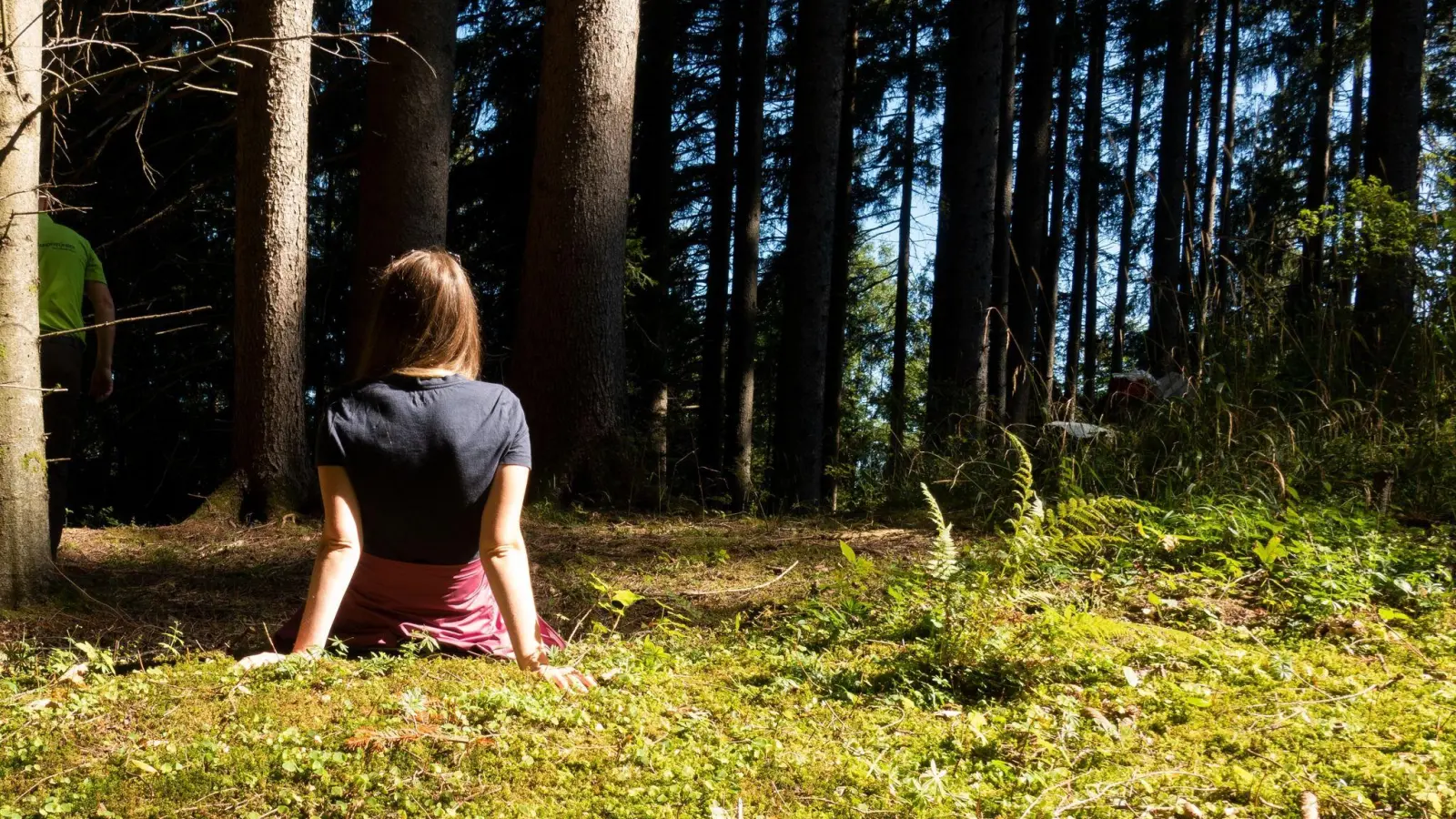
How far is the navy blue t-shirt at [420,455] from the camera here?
9.00 ft

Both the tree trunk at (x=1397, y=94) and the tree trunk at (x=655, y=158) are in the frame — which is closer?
the tree trunk at (x=1397, y=94)

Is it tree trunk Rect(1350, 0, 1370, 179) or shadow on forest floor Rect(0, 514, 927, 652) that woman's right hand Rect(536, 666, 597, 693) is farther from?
tree trunk Rect(1350, 0, 1370, 179)

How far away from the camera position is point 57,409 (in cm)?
486

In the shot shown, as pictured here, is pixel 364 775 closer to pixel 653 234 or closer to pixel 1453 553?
pixel 1453 553

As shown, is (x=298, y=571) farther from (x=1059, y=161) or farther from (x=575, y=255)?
(x=1059, y=161)

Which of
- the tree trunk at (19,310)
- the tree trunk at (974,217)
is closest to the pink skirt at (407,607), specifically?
the tree trunk at (19,310)

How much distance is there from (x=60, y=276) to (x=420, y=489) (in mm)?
3450

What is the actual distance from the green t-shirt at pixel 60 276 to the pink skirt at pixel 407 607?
3.05 metres

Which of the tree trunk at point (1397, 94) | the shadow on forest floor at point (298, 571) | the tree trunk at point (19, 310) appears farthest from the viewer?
the tree trunk at point (1397, 94)

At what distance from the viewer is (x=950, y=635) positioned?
3.04 metres

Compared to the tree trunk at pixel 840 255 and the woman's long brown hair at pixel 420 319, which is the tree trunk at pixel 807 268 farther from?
the woman's long brown hair at pixel 420 319

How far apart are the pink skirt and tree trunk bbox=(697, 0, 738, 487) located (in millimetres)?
12021

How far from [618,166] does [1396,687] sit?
5691mm

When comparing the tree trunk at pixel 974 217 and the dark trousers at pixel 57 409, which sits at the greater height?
the tree trunk at pixel 974 217
